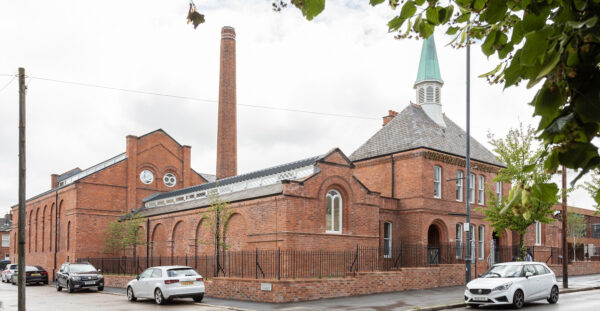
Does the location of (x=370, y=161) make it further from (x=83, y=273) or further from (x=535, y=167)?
(x=535, y=167)

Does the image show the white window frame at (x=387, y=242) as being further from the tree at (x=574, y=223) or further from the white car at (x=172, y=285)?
the tree at (x=574, y=223)

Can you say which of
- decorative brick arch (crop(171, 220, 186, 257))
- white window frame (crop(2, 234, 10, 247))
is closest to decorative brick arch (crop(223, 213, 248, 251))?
decorative brick arch (crop(171, 220, 186, 257))

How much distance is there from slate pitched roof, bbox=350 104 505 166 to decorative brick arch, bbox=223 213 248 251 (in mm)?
10309

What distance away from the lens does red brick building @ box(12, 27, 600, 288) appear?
81.4ft

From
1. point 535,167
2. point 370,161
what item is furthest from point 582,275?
point 535,167

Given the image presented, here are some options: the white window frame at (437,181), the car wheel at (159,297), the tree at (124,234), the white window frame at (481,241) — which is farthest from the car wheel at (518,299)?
the tree at (124,234)

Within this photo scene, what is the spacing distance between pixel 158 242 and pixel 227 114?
39.1 ft

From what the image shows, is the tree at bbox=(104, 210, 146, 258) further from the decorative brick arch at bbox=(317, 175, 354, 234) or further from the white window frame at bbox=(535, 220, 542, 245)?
the white window frame at bbox=(535, 220, 542, 245)

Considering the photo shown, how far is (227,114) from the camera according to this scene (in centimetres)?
4141

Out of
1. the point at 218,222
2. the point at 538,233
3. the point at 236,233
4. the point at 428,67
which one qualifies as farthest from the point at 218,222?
the point at 538,233

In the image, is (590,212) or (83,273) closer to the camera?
(83,273)

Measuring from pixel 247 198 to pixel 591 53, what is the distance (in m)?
23.9

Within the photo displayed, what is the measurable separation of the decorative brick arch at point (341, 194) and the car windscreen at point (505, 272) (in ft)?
27.1

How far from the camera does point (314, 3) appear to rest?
2.66 m
